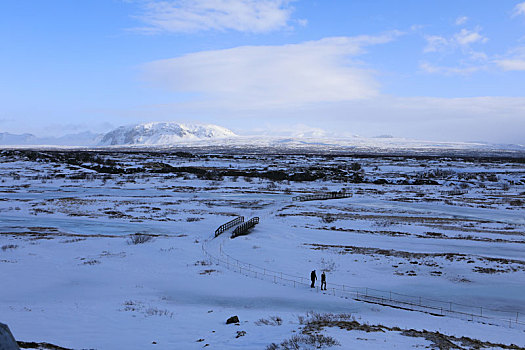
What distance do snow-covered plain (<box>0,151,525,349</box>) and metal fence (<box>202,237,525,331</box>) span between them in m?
0.30

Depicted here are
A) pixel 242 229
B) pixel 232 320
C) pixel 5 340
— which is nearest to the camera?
pixel 5 340

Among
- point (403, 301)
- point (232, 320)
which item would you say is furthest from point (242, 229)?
point (232, 320)

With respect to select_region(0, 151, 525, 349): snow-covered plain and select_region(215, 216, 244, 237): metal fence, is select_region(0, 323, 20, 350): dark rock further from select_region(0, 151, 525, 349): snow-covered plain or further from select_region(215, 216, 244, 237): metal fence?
select_region(215, 216, 244, 237): metal fence

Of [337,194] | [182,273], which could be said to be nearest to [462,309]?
[182,273]

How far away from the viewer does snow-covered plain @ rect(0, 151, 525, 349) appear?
12.4m

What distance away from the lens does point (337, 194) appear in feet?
177

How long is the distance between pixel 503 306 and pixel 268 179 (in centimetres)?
5673

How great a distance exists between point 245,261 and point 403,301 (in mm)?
9460

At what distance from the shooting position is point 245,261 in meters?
23.0

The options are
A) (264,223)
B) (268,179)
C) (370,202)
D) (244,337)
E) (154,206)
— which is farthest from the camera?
(268,179)

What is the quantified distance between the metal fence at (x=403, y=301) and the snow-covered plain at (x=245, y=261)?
0.30 meters

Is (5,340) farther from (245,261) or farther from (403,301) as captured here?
(245,261)

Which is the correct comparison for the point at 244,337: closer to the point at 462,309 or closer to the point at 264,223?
the point at 462,309

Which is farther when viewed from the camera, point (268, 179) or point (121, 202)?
point (268, 179)
